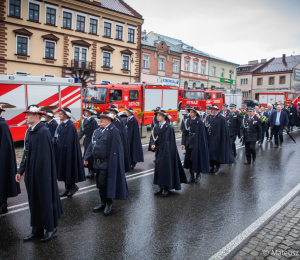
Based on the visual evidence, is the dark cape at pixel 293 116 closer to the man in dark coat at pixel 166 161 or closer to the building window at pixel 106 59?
the man in dark coat at pixel 166 161

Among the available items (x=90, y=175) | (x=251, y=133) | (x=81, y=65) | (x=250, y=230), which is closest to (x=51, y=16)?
(x=81, y=65)

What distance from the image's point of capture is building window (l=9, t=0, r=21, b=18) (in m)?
23.4

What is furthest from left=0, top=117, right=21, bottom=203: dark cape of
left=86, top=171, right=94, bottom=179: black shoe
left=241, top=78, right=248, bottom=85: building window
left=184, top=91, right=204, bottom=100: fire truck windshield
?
left=241, top=78, right=248, bottom=85: building window

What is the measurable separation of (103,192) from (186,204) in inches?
70.1

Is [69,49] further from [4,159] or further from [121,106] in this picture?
[4,159]

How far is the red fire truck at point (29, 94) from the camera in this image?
10539 mm

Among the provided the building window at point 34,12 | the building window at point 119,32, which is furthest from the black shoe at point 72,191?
the building window at point 119,32

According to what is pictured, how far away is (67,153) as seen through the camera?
232 inches

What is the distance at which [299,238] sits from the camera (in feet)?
14.1

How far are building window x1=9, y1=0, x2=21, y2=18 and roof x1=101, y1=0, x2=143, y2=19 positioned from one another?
9064mm

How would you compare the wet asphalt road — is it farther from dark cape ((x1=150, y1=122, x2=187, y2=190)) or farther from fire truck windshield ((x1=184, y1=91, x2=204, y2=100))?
fire truck windshield ((x1=184, y1=91, x2=204, y2=100))

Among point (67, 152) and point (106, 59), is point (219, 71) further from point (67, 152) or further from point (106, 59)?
point (67, 152)

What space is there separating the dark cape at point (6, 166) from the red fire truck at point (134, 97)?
31.7ft

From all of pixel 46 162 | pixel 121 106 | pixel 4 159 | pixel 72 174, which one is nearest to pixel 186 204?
pixel 72 174
